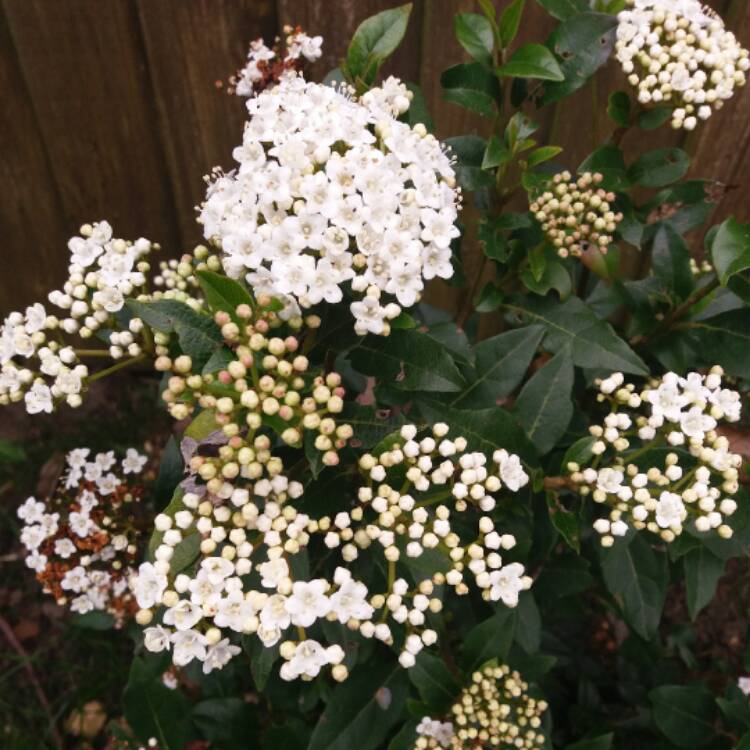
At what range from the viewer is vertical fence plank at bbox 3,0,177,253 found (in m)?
2.90

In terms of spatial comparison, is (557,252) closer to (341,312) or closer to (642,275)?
(341,312)

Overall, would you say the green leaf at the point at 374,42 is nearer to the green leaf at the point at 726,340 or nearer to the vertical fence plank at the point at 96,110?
the green leaf at the point at 726,340

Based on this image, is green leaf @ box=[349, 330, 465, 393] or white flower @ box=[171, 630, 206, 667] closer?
white flower @ box=[171, 630, 206, 667]

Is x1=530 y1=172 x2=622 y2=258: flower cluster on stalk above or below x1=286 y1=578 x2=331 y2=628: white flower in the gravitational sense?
above

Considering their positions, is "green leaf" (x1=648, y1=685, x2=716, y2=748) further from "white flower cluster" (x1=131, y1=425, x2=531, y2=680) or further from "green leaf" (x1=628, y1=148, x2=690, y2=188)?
"green leaf" (x1=628, y1=148, x2=690, y2=188)

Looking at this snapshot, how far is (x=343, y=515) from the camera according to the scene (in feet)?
5.50

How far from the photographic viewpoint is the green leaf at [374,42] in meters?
2.02

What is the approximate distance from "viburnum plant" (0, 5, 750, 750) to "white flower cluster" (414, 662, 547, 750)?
0.01 metres

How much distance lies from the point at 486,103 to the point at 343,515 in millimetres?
1304

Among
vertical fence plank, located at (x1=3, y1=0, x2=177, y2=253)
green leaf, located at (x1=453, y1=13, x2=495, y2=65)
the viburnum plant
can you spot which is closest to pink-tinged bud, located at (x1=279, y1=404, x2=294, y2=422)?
the viburnum plant

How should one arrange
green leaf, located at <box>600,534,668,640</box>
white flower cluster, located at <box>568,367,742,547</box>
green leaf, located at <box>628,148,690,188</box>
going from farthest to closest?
1. green leaf, located at <box>600,534,668,640</box>
2. green leaf, located at <box>628,148,690,188</box>
3. white flower cluster, located at <box>568,367,742,547</box>

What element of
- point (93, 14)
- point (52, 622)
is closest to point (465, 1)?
point (93, 14)

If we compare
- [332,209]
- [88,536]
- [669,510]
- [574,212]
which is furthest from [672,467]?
[88,536]

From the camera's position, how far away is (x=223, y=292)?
159cm
